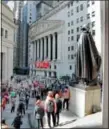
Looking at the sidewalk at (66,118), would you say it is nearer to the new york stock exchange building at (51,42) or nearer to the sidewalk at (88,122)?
the sidewalk at (88,122)

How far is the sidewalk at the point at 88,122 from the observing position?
348cm

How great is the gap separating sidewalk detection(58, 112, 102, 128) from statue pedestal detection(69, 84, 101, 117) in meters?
0.14

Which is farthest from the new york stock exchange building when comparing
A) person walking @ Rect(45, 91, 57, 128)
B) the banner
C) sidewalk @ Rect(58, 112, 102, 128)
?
sidewalk @ Rect(58, 112, 102, 128)

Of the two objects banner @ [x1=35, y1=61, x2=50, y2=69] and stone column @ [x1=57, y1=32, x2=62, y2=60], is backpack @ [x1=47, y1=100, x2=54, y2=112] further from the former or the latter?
stone column @ [x1=57, y1=32, x2=62, y2=60]

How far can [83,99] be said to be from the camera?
3867 millimetres

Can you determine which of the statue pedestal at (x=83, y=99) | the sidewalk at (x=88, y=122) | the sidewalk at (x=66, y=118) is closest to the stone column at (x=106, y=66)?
the sidewalk at (x=88, y=122)

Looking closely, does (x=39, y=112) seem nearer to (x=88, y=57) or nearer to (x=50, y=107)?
(x=50, y=107)

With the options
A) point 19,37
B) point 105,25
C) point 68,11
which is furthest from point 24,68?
point 105,25

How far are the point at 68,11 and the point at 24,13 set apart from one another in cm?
76

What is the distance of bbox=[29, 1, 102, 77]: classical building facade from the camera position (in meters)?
3.90

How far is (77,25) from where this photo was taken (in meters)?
4.09

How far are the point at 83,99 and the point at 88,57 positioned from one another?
0.71 meters

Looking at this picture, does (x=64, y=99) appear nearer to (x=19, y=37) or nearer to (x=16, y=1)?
(x=19, y=37)

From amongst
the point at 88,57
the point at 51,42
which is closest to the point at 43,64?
the point at 51,42
